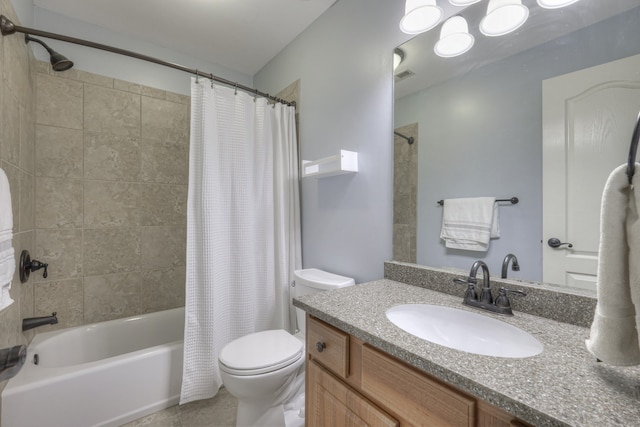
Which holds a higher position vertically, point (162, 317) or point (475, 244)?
point (475, 244)

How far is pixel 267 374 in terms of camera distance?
1271 mm

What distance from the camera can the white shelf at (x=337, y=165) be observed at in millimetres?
1591

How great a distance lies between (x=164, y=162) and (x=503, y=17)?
2.41m

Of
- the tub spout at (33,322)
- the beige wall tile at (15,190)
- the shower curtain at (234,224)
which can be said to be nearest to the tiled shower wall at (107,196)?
the tub spout at (33,322)

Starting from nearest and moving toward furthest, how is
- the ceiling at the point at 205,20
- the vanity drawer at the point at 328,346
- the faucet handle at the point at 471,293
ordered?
1. the vanity drawer at the point at 328,346
2. the faucet handle at the point at 471,293
3. the ceiling at the point at 205,20

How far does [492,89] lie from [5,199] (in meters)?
1.97

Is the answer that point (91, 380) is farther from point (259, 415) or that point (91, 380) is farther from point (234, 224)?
point (234, 224)

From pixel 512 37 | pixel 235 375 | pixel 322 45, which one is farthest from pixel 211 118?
pixel 512 37

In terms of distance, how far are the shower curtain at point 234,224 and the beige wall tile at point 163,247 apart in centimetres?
85

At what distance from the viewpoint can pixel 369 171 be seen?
61.9 inches

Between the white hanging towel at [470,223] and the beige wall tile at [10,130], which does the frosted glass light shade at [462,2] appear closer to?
the white hanging towel at [470,223]

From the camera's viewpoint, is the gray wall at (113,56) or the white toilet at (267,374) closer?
the white toilet at (267,374)

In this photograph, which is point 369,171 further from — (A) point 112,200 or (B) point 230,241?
(A) point 112,200

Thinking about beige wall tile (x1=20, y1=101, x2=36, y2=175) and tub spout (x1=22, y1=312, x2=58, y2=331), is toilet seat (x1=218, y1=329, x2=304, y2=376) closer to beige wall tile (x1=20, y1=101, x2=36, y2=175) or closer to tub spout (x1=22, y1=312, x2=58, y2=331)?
tub spout (x1=22, y1=312, x2=58, y2=331)
